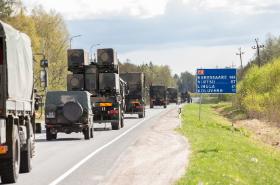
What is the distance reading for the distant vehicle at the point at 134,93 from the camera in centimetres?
5043

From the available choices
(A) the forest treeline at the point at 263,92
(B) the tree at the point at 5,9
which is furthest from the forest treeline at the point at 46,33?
(A) the forest treeline at the point at 263,92

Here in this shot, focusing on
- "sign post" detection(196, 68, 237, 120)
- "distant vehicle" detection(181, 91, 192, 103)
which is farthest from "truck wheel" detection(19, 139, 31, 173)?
"distant vehicle" detection(181, 91, 192, 103)

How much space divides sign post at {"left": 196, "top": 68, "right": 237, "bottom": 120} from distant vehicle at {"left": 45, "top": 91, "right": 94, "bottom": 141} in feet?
51.5

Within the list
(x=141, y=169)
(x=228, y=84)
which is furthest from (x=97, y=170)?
(x=228, y=84)

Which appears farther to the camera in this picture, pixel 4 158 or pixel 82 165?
pixel 82 165

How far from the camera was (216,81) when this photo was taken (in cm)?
4194

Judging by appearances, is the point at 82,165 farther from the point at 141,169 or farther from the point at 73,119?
the point at 73,119

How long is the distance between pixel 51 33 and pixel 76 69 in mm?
50839

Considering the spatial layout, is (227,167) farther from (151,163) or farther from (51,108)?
(51,108)

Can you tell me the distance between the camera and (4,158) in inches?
505

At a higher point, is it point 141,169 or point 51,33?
point 51,33

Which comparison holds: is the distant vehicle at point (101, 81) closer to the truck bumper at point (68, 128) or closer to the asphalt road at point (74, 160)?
the asphalt road at point (74, 160)

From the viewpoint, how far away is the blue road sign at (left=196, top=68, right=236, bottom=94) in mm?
41625

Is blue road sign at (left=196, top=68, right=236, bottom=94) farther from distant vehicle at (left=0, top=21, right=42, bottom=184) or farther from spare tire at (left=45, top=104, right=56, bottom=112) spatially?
distant vehicle at (left=0, top=21, right=42, bottom=184)
